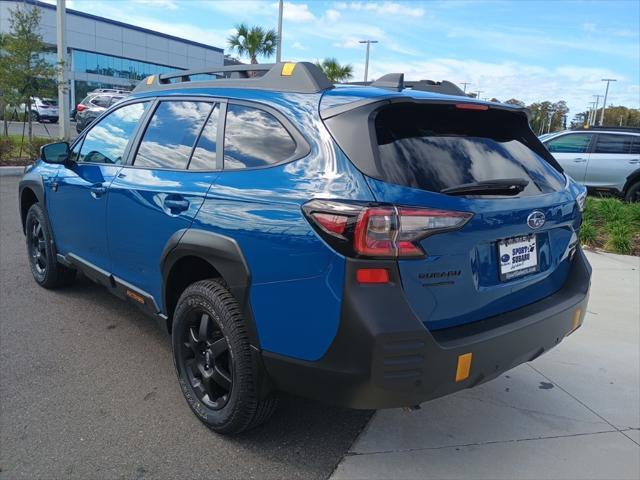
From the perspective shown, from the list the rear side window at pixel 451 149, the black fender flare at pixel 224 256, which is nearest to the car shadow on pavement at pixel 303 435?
the black fender flare at pixel 224 256

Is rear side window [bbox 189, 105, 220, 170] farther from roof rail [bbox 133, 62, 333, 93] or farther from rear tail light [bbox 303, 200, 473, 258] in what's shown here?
rear tail light [bbox 303, 200, 473, 258]

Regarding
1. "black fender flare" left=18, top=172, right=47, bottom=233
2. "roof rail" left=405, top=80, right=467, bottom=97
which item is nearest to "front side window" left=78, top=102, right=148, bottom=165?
"black fender flare" left=18, top=172, right=47, bottom=233

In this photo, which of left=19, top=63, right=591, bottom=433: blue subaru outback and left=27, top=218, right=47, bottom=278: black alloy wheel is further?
left=27, top=218, right=47, bottom=278: black alloy wheel

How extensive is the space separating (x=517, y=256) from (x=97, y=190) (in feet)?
9.12

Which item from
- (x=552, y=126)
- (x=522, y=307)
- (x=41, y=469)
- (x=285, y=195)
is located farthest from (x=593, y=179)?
(x=552, y=126)

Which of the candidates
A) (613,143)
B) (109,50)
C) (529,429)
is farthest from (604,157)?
(109,50)

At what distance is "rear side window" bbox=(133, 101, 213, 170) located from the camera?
312 centimetres

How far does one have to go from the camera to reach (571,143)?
12164 mm

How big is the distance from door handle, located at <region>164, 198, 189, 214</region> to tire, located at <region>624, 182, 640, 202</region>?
1121 cm

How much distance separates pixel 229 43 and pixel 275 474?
112 ft

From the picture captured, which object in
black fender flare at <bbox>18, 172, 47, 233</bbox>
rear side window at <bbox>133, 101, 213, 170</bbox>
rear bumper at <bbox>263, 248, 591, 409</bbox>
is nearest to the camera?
rear bumper at <bbox>263, 248, 591, 409</bbox>

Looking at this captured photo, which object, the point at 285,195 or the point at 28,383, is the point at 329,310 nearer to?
the point at 285,195

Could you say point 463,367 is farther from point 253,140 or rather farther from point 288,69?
point 288,69

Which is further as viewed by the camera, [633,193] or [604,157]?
[604,157]
